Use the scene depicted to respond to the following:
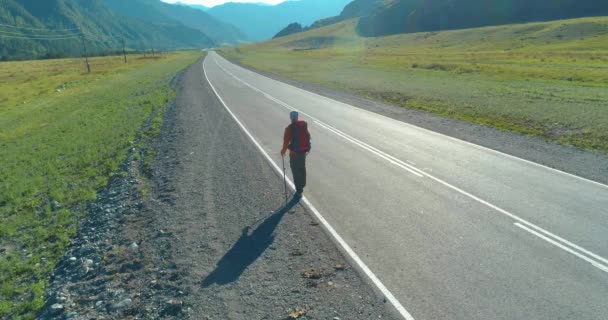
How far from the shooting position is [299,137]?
10312mm

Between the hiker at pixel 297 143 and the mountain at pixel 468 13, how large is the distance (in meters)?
140

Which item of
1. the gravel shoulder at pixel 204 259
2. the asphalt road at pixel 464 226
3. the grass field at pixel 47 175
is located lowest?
the grass field at pixel 47 175

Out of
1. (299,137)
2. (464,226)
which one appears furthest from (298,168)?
(464,226)

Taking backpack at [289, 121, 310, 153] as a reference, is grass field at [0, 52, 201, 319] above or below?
below

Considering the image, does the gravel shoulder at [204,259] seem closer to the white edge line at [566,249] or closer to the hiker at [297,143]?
the hiker at [297,143]

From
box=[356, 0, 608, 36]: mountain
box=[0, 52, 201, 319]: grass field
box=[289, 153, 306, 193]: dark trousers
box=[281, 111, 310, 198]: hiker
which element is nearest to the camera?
box=[0, 52, 201, 319]: grass field

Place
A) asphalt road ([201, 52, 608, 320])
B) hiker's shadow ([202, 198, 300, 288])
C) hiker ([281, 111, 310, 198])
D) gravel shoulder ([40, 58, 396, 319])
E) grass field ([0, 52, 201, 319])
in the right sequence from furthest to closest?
hiker ([281, 111, 310, 198]), grass field ([0, 52, 201, 319]), hiker's shadow ([202, 198, 300, 288]), gravel shoulder ([40, 58, 396, 319]), asphalt road ([201, 52, 608, 320])

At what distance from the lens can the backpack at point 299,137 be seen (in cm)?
Answer: 1027

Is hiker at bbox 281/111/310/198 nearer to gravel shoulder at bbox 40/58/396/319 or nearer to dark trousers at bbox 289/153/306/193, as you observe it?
dark trousers at bbox 289/153/306/193

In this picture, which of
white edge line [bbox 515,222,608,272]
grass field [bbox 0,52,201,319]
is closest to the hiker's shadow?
grass field [bbox 0,52,201,319]

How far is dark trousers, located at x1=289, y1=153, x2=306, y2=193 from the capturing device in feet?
34.4

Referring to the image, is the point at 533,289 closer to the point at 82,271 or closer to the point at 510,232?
the point at 510,232

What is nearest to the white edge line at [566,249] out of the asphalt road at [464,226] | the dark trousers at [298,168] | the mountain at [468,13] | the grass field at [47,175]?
the asphalt road at [464,226]

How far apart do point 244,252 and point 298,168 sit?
315cm
